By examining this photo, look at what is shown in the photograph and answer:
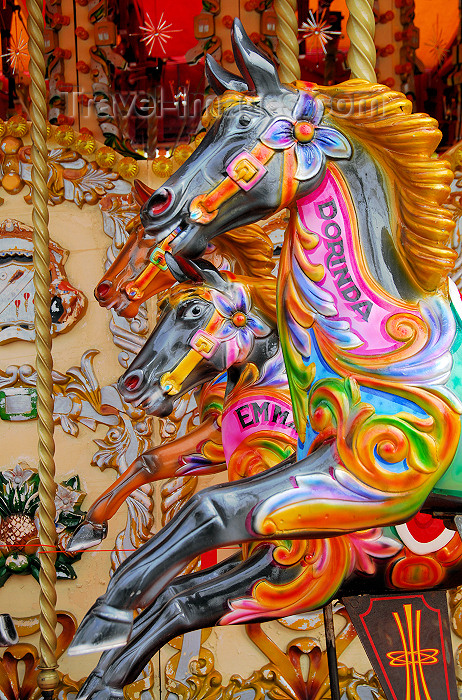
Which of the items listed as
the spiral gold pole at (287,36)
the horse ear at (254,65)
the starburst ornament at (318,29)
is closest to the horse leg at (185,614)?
the horse ear at (254,65)

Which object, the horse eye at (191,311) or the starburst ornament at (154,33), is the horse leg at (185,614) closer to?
the horse eye at (191,311)

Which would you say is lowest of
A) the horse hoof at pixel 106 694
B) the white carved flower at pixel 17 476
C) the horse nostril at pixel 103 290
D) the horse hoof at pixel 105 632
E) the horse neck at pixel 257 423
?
the white carved flower at pixel 17 476

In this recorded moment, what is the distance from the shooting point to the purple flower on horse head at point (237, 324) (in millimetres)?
1672

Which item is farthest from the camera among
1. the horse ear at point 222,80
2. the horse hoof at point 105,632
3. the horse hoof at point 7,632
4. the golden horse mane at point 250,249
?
the horse hoof at point 7,632

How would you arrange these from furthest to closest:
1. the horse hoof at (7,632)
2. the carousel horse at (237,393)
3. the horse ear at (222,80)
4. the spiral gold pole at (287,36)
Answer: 1. the horse hoof at (7,632)
2. the spiral gold pole at (287,36)
3. the carousel horse at (237,393)
4. the horse ear at (222,80)

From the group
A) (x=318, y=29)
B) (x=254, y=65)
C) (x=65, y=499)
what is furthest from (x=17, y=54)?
(x=254, y=65)

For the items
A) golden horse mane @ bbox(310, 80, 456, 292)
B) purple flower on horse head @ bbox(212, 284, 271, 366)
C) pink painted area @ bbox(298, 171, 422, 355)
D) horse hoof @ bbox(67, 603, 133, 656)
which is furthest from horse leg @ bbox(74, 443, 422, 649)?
purple flower on horse head @ bbox(212, 284, 271, 366)

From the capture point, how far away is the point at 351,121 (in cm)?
120

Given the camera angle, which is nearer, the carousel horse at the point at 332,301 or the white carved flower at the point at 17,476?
the carousel horse at the point at 332,301

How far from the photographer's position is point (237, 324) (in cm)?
169

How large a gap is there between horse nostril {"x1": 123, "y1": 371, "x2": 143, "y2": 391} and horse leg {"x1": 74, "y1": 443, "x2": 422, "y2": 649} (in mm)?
517

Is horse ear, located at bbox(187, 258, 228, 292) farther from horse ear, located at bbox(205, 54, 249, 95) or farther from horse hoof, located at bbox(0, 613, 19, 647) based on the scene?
horse hoof, located at bbox(0, 613, 19, 647)

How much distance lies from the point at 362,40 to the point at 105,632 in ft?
3.39

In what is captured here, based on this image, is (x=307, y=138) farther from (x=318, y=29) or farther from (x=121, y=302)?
(x=318, y=29)
